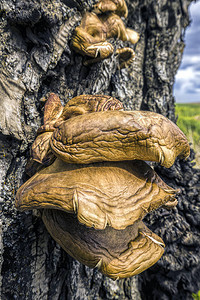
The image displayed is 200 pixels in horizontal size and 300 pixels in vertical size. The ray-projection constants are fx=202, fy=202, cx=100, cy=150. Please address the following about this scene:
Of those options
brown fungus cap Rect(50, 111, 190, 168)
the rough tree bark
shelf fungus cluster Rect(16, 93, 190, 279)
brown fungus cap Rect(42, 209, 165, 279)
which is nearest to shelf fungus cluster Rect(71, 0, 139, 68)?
the rough tree bark

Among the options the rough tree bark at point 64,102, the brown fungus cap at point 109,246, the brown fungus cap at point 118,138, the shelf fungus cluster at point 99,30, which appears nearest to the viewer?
the brown fungus cap at point 118,138

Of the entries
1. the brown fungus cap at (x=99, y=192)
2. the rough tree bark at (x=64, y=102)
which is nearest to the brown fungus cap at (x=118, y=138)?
the brown fungus cap at (x=99, y=192)

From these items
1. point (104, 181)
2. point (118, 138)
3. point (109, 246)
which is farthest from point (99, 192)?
point (109, 246)

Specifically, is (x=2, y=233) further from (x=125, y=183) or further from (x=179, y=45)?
(x=179, y=45)

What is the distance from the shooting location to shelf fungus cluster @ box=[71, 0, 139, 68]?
1.52 meters

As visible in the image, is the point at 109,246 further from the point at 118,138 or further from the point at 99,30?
the point at 99,30

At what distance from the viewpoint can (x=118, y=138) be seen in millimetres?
901

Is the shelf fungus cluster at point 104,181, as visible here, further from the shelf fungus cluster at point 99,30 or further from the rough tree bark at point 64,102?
the shelf fungus cluster at point 99,30

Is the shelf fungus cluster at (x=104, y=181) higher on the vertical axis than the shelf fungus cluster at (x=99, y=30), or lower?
lower

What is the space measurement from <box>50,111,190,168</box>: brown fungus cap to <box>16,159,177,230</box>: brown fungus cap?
0.11 meters

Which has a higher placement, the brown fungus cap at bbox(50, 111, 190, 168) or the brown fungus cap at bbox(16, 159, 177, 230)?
the brown fungus cap at bbox(50, 111, 190, 168)

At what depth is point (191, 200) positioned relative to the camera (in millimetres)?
2283

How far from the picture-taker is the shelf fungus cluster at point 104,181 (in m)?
0.90

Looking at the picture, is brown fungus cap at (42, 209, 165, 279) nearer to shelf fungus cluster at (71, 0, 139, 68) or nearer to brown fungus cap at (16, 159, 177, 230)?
brown fungus cap at (16, 159, 177, 230)
